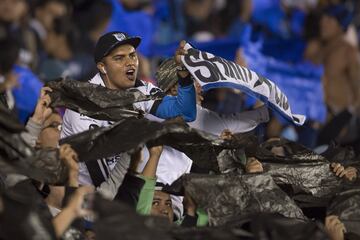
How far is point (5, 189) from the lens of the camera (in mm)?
6324

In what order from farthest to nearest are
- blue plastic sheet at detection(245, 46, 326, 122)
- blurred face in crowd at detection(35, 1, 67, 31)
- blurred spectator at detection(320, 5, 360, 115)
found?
blurred spectator at detection(320, 5, 360, 115), blurred face in crowd at detection(35, 1, 67, 31), blue plastic sheet at detection(245, 46, 326, 122)

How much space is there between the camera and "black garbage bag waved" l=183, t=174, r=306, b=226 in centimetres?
671

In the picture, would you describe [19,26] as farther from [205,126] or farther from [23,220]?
[23,220]

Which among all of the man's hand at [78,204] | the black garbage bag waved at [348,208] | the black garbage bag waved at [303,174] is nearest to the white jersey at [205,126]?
the black garbage bag waved at [303,174]

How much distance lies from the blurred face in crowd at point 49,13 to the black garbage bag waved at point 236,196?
276 inches

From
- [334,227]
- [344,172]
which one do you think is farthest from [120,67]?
[334,227]

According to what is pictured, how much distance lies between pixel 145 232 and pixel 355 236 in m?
→ 1.62

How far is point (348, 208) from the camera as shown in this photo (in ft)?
23.2

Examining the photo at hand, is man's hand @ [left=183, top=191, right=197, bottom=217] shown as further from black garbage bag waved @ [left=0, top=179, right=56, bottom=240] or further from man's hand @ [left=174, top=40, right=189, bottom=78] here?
man's hand @ [left=174, top=40, right=189, bottom=78]

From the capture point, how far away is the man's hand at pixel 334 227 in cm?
684

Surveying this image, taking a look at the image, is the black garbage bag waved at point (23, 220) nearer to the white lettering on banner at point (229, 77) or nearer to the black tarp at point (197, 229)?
the black tarp at point (197, 229)

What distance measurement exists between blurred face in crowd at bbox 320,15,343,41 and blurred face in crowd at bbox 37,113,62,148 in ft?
24.4

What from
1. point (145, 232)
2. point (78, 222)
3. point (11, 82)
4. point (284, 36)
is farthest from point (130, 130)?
point (284, 36)

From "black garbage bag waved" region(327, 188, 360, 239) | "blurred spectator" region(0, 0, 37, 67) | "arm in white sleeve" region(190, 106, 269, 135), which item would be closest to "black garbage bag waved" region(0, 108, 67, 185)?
"black garbage bag waved" region(327, 188, 360, 239)
